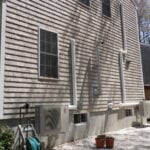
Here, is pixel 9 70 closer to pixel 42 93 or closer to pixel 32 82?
pixel 32 82

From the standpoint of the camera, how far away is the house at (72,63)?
24.0 feet

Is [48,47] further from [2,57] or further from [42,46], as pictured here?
[2,57]

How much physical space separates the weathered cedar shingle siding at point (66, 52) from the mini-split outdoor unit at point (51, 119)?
0.39 meters

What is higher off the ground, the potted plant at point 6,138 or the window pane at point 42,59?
the window pane at point 42,59

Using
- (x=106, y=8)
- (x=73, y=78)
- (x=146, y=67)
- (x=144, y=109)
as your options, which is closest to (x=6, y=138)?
(x=73, y=78)

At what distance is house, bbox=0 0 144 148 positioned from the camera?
288 inches

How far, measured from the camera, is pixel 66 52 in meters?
9.19

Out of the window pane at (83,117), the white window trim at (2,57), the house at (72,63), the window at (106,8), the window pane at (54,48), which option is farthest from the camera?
the window at (106,8)

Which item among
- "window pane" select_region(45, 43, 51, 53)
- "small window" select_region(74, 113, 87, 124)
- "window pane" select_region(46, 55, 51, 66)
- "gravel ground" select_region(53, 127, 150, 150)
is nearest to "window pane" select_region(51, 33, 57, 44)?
"window pane" select_region(45, 43, 51, 53)

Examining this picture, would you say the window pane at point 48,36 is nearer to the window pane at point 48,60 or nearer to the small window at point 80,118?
the window pane at point 48,60

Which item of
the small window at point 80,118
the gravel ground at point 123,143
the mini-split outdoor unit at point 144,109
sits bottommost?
the gravel ground at point 123,143

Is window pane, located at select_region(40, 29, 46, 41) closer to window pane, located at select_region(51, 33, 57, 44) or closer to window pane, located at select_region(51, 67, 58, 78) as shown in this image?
window pane, located at select_region(51, 33, 57, 44)

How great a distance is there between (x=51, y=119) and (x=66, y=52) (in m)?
2.44

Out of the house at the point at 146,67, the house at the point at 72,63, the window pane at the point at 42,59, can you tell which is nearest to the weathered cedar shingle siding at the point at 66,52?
the house at the point at 72,63
